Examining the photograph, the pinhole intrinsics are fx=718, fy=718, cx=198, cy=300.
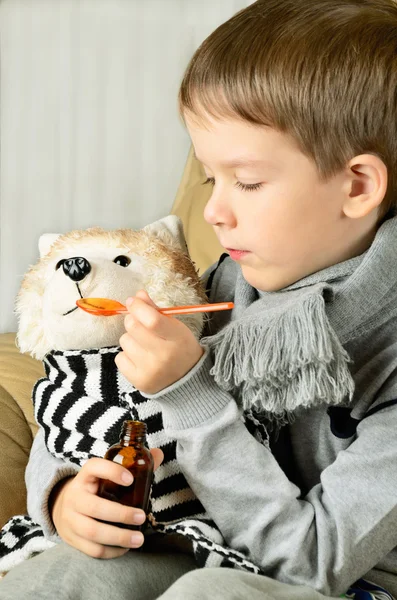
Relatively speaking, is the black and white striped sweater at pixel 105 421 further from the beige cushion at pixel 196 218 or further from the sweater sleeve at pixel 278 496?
the beige cushion at pixel 196 218

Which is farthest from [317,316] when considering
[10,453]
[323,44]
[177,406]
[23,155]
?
[23,155]

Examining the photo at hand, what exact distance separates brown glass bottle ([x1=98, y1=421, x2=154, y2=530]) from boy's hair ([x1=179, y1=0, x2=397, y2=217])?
32cm

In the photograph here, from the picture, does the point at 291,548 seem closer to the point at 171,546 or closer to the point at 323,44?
the point at 171,546

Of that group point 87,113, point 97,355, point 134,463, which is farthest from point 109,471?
point 87,113

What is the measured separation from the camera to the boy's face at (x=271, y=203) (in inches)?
28.5

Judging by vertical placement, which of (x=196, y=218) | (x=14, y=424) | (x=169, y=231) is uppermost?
(x=169, y=231)

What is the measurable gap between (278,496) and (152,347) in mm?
193

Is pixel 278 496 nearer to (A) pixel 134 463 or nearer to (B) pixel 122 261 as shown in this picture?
(A) pixel 134 463

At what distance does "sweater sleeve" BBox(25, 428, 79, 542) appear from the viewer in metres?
0.78

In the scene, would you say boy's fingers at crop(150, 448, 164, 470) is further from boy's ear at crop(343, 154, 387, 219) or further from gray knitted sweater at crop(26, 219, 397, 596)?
boy's ear at crop(343, 154, 387, 219)

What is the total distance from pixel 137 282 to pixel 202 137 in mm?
170

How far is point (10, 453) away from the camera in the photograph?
105cm

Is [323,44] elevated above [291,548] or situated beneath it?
elevated above

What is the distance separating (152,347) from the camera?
68 cm
